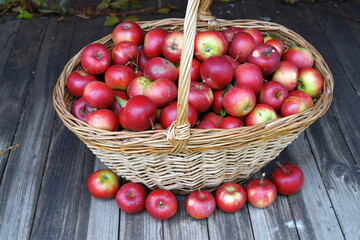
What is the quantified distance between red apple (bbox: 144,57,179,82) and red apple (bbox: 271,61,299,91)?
1.40ft

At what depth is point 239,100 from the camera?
1.46 m

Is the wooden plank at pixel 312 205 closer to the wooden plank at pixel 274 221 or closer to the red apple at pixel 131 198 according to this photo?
the wooden plank at pixel 274 221

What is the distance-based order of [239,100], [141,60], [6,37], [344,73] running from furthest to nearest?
[6,37] → [344,73] → [141,60] → [239,100]

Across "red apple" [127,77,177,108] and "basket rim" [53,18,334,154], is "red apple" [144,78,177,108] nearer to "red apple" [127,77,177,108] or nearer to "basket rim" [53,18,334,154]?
"red apple" [127,77,177,108]

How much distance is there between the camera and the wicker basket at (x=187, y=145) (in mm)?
1287

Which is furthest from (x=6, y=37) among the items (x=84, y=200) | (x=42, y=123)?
(x=84, y=200)

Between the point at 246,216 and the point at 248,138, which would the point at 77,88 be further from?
the point at 246,216

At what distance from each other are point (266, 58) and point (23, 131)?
1.27 metres

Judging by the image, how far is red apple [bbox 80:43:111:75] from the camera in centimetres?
168

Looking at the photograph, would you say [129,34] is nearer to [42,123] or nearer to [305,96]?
[42,123]

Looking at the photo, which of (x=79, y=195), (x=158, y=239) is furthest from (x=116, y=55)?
(x=158, y=239)

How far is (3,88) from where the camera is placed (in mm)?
2283

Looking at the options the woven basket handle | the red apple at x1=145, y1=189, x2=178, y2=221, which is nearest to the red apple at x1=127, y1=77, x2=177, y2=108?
the woven basket handle

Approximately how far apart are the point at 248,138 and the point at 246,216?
1.31 feet
